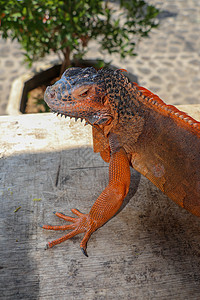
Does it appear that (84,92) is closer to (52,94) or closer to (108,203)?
(52,94)

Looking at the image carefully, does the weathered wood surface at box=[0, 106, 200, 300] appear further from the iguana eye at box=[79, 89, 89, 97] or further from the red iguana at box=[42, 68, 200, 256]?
the iguana eye at box=[79, 89, 89, 97]

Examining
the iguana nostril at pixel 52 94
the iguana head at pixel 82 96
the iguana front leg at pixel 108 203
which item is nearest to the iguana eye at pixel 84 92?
the iguana head at pixel 82 96

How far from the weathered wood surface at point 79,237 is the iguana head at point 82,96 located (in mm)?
687

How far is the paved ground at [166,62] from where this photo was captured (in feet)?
18.2

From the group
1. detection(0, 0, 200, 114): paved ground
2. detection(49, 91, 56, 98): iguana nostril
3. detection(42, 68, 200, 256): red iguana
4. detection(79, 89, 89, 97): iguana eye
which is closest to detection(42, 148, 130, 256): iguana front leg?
detection(42, 68, 200, 256): red iguana

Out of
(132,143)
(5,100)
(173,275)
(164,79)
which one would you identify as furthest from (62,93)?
(164,79)

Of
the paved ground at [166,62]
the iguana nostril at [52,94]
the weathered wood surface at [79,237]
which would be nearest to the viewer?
the weathered wood surface at [79,237]

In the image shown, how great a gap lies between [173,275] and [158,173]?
2.12 ft

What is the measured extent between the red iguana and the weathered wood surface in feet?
0.42

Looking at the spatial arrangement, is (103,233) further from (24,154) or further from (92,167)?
(24,154)

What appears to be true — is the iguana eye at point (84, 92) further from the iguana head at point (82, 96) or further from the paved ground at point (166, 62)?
the paved ground at point (166, 62)

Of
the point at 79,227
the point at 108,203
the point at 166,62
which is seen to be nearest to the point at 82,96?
the point at 108,203

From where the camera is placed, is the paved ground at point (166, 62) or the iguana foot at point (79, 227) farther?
the paved ground at point (166, 62)

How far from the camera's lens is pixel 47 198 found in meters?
2.18
